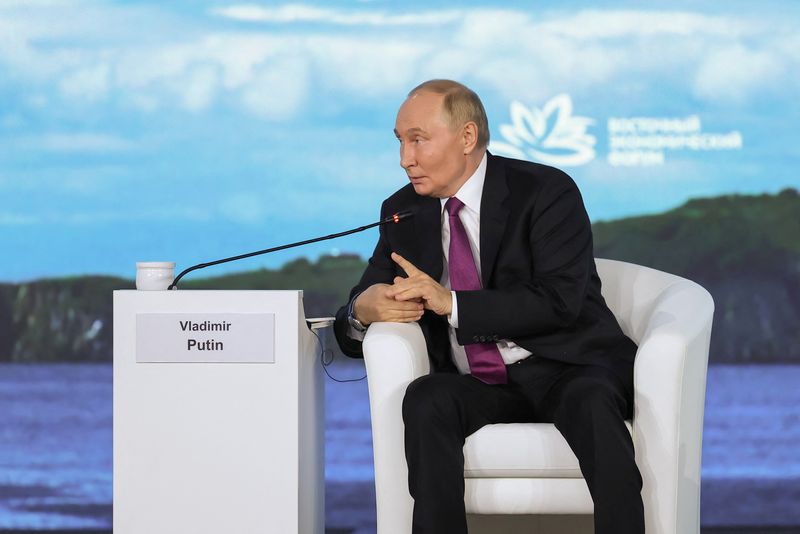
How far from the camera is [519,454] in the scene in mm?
2348

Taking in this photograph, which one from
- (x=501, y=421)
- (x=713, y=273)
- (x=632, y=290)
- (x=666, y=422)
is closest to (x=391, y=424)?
(x=501, y=421)

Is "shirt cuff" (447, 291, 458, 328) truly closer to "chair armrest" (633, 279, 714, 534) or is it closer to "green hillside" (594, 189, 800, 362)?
"chair armrest" (633, 279, 714, 534)

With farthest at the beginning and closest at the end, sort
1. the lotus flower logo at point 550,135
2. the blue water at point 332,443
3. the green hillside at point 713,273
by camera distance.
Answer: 1. the green hillside at point 713,273
2. the lotus flower logo at point 550,135
3. the blue water at point 332,443

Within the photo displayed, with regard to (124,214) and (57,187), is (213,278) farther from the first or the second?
(57,187)

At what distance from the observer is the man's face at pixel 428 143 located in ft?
8.45

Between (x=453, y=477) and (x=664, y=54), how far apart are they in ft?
9.06

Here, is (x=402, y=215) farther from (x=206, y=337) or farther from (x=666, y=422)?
(x=666, y=422)

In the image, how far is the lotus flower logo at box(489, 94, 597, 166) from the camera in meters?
4.56

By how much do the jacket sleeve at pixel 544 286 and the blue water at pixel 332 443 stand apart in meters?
1.51

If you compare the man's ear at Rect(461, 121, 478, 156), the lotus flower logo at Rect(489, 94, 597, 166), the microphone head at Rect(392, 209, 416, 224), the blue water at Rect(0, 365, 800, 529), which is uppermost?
the lotus flower logo at Rect(489, 94, 597, 166)

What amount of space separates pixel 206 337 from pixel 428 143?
67cm

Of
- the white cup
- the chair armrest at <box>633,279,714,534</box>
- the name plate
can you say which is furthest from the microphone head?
Result: the chair armrest at <box>633,279,714,534</box>

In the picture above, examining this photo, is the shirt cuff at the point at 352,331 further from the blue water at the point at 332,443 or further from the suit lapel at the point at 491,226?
the blue water at the point at 332,443

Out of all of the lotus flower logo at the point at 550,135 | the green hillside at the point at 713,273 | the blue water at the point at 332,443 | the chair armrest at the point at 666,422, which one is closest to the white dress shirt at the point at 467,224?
the chair armrest at the point at 666,422
